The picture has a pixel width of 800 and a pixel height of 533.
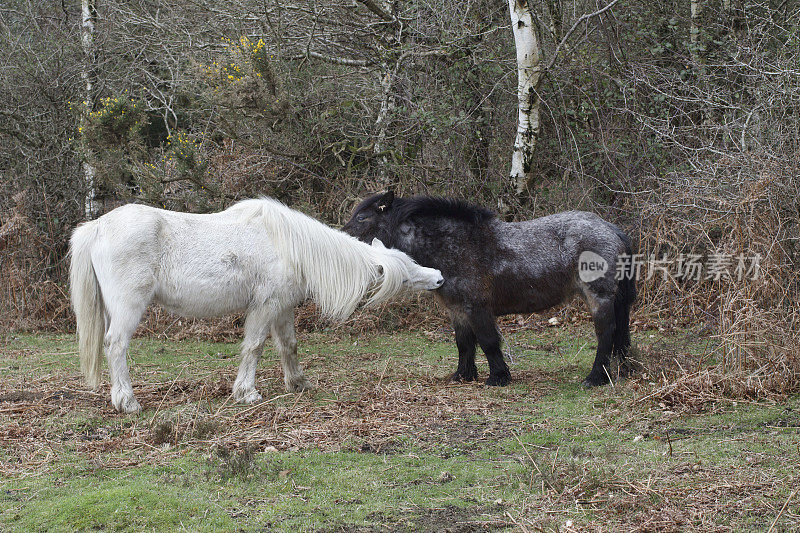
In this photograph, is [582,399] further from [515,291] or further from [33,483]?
[33,483]

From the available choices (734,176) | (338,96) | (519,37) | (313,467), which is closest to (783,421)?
(734,176)

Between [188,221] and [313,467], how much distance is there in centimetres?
267

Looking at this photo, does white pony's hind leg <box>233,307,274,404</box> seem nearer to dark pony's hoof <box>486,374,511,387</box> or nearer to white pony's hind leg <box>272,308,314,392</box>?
white pony's hind leg <box>272,308,314,392</box>

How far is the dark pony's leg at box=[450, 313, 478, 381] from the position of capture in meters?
6.78

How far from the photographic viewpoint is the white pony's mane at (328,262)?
627cm

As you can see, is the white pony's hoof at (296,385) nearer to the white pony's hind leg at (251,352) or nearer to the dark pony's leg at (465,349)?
the white pony's hind leg at (251,352)

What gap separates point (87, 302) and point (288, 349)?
171cm

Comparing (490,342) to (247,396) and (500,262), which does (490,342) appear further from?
(247,396)

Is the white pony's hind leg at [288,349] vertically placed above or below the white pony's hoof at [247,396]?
above

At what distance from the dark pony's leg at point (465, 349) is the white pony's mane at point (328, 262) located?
Result: 2.43ft

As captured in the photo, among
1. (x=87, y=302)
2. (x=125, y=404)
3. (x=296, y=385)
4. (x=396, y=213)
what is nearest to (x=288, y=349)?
(x=296, y=385)

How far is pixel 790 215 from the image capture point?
5.86m

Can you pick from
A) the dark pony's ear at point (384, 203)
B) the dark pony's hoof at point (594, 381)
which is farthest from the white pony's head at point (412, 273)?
the dark pony's hoof at point (594, 381)

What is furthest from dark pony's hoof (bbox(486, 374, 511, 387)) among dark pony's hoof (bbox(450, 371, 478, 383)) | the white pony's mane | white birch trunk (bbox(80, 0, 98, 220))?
white birch trunk (bbox(80, 0, 98, 220))
